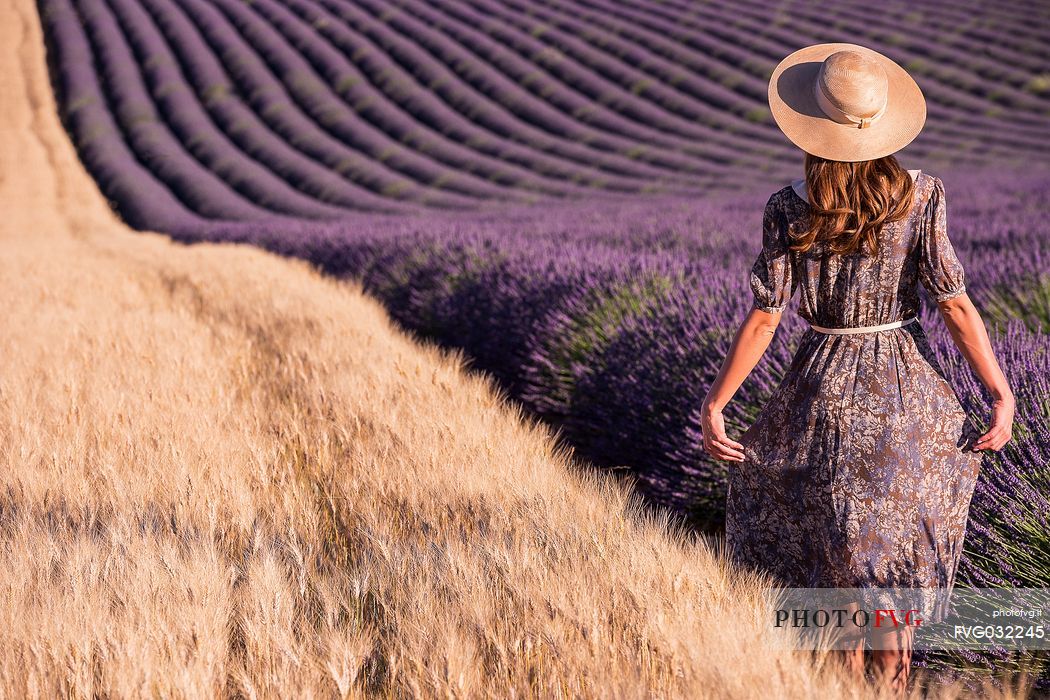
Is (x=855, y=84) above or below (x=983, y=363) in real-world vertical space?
above

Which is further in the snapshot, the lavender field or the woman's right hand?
the lavender field

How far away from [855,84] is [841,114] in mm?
60

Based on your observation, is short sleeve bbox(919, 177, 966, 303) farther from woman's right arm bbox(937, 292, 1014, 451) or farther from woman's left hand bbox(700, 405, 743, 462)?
woman's left hand bbox(700, 405, 743, 462)

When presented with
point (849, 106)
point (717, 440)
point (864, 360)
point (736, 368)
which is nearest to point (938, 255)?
point (864, 360)

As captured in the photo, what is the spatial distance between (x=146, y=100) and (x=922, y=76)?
20.0 metres

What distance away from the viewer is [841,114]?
5.83 ft

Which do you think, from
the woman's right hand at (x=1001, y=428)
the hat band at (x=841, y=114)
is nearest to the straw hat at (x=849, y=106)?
the hat band at (x=841, y=114)

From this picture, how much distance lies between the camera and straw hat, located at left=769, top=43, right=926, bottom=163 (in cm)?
176

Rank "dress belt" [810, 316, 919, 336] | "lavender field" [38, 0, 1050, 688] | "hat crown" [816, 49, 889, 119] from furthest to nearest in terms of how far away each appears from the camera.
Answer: "lavender field" [38, 0, 1050, 688], "dress belt" [810, 316, 919, 336], "hat crown" [816, 49, 889, 119]

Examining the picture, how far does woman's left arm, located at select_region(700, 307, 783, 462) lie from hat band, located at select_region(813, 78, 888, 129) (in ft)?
1.36

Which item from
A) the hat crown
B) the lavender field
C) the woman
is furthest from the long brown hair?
the lavender field

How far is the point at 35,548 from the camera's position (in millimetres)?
1665

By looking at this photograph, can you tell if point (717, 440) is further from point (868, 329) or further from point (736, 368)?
point (868, 329)

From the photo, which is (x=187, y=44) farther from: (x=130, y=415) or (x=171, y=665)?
(x=171, y=665)
